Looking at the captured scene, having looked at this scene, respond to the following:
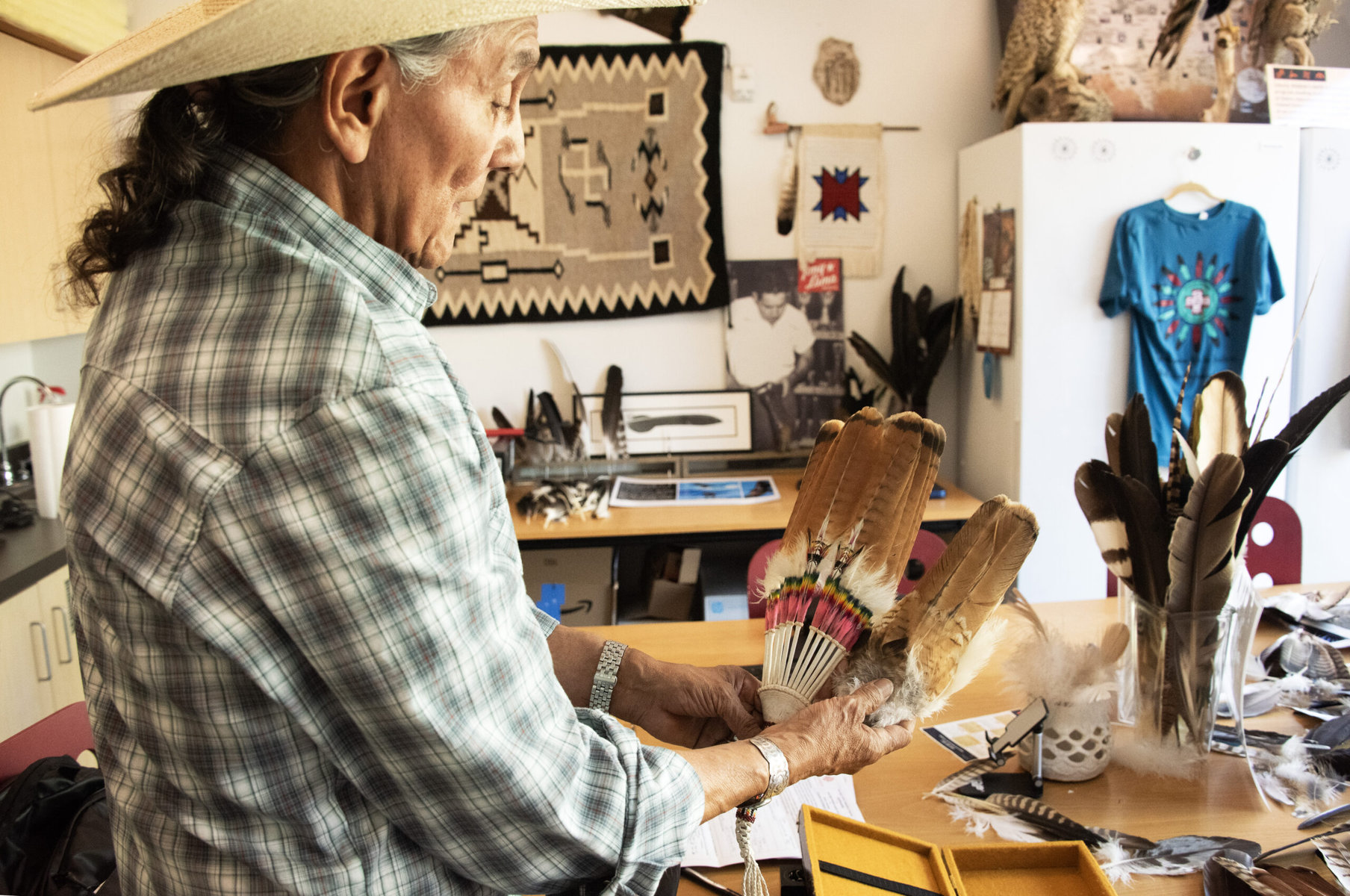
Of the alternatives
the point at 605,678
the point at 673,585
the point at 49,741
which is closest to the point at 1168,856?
the point at 605,678

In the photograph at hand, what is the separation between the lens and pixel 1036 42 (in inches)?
124

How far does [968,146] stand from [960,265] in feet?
1.49

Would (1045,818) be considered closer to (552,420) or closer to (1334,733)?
(1334,733)

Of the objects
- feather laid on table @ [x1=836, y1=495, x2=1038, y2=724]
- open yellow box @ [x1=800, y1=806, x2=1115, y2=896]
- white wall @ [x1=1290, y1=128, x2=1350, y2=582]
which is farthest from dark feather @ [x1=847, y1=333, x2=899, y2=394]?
open yellow box @ [x1=800, y1=806, x2=1115, y2=896]

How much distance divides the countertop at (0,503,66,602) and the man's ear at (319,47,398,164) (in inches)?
74.9

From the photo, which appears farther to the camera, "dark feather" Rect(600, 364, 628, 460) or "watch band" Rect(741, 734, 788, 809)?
"dark feather" Rect(600, 364, 628, 460)

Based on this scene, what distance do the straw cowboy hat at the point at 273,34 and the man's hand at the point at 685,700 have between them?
0.85m

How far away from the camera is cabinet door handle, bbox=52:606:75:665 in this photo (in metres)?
2.59

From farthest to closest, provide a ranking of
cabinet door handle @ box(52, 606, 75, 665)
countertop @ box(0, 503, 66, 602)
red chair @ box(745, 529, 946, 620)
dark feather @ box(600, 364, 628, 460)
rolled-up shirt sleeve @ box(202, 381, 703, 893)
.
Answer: dark feather @ box(600, 364, 628, 460), cabinet door handle @ box(52, 606, 75, 665), countertop @ box(0, 503, 66, 602), red chair @ box(745, 529, 946, 620), rolled-up shirt sleeve @ box(202, 381, 703, 893)

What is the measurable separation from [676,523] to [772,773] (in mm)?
2032

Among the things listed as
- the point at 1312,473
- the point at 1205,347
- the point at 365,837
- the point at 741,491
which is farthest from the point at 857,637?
the point at 1312,473

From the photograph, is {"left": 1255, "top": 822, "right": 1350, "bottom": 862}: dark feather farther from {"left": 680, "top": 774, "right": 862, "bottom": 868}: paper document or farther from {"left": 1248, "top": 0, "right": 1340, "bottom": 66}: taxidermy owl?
{"left": 1248, "top": 0, "right": 1340, "bottom": 66}: taxidermy owl

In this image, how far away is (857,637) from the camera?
1103 millimetres

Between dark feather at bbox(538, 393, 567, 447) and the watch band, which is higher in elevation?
dark feather at bbox(538, 393, 567, 447)
